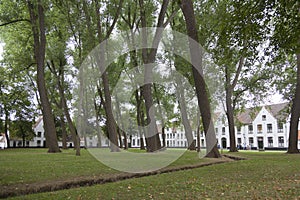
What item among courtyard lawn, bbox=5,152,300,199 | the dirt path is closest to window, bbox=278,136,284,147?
courtyard lawn, bbox=5,152,300,199

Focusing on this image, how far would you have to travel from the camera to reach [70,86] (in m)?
31.0

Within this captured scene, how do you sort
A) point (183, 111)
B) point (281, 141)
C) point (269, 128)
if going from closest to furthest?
point (183, 111) → point (281, 141) → point (269, 128)

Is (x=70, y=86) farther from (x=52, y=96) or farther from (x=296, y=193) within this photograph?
(x=296, y=193)

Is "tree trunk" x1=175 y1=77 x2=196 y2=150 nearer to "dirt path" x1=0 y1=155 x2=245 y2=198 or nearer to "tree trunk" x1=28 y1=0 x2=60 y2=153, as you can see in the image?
"tree trunk" x1=28 y1=0 x2=60 y2=153

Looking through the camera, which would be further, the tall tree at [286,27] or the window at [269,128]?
the window at [269,128]

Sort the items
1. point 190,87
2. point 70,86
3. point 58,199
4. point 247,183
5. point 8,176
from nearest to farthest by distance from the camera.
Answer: point 58,199 → point 247,183 → point 8,176 → point 190,87 → point 70,86

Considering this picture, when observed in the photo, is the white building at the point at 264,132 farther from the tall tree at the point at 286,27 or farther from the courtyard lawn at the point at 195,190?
the courtyard lawn at the point at 195,190

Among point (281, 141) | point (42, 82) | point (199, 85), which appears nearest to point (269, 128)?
point (281, 141)

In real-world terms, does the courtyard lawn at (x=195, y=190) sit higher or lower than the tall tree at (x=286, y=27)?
lower

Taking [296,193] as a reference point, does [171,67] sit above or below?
above

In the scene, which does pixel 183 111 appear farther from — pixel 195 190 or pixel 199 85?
pixel 195 190

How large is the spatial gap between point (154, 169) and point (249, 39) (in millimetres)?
5548

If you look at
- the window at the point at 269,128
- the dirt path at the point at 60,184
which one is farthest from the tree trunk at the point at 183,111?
the window at the point at 269,128

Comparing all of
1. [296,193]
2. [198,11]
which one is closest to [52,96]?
[198,11]
